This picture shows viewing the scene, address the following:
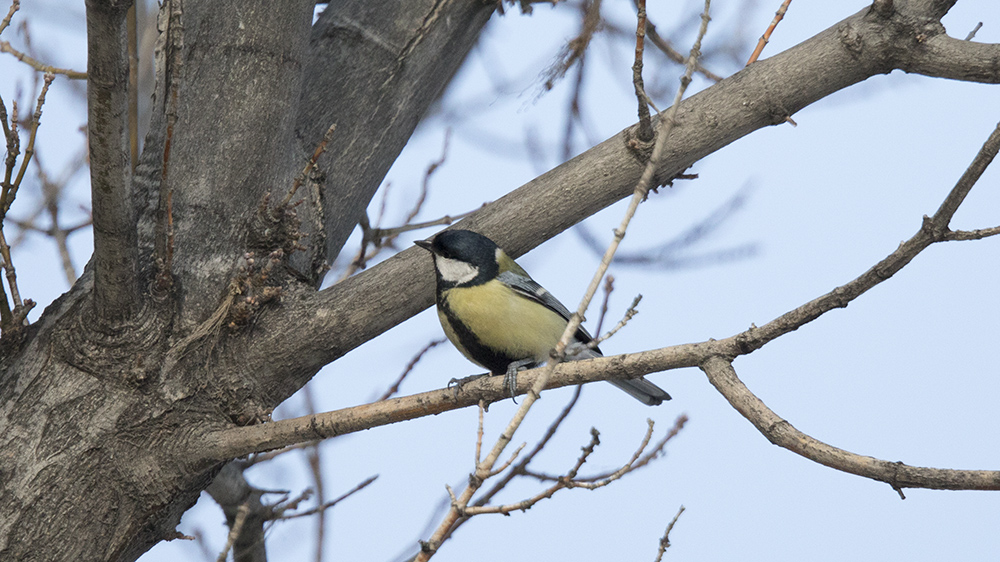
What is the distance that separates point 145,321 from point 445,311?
1075 millimetres

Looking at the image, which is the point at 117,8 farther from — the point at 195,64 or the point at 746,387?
the point at 746,387

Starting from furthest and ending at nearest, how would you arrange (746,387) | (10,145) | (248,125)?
(248,125), (10,145), (746,387)

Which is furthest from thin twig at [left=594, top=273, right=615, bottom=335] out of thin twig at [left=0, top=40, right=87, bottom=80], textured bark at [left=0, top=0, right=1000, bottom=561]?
thin twig at [left=0, top=40, right=87, bottom=80]

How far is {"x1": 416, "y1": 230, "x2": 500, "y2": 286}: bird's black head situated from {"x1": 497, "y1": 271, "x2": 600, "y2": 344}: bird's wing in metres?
0.14

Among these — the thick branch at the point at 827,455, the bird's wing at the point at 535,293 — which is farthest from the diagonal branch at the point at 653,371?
the bird's wing at the point at 535,293

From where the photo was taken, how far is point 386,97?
301cm

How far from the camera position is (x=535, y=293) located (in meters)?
3.45

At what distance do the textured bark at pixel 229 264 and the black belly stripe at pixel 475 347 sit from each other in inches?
19.5

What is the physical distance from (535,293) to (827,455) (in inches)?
74.3

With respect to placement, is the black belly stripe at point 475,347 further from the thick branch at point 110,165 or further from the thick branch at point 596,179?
the thick branch at point 110,165

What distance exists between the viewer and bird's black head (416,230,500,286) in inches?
118

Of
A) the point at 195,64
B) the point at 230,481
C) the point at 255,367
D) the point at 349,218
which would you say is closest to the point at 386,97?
the point at 349,218

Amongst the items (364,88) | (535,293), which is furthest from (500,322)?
(364,88)

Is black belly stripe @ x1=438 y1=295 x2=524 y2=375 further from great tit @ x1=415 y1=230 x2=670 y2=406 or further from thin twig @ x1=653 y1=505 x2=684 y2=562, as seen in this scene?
thin twig @ x1=653 y1=505 x2=684 y2=562
